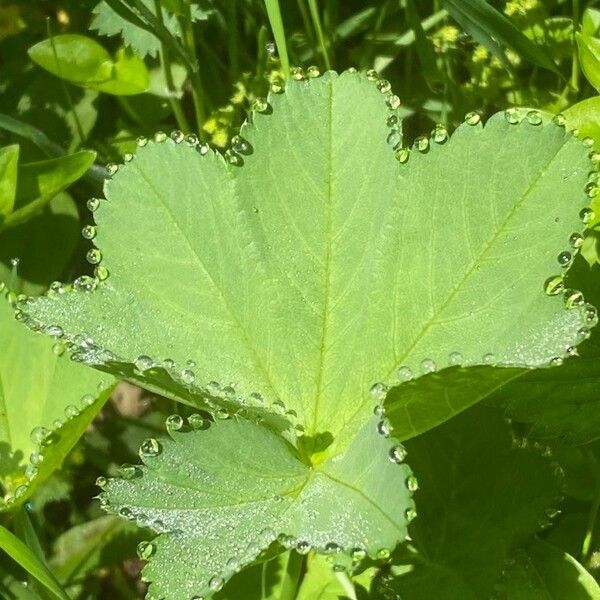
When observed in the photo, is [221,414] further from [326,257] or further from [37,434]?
[37,434]

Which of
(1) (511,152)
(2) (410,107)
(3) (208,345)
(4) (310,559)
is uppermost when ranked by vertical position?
(1) (511,152)

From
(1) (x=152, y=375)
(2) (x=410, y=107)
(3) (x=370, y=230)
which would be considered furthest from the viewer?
(2) (x=410, y=107)

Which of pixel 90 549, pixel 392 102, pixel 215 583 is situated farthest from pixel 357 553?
pixel 90 549

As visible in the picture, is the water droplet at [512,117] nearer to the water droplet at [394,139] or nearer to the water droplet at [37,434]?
the water droplet at [394,139]

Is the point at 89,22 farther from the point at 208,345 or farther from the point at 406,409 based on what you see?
the point at 406,409

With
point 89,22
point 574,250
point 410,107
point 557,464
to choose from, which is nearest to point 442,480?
point 557,464

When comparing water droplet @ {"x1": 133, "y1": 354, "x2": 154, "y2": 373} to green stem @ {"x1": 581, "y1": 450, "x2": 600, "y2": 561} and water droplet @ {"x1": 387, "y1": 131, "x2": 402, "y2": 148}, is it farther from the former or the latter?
green stem @ {"x1": 581, "y1": 450, "x2": 600, "y2": 561}

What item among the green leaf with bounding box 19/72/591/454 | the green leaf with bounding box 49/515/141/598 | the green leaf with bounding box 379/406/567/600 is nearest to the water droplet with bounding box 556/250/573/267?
the green leaf with bounding box 19/72/591/454
